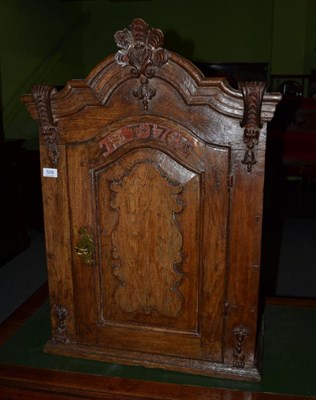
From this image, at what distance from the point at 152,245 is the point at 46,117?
1.83 ft

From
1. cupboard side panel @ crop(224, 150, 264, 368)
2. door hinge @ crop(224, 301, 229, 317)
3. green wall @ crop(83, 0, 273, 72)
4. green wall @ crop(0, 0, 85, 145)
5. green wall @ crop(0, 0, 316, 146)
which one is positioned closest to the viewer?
cupboard side panel @ crop(224, 150, 264, 368)

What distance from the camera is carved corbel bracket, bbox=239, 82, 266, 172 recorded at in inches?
52.9

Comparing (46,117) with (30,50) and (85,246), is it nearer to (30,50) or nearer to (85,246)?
(85,246)

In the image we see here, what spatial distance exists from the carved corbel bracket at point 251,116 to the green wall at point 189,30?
5073mm

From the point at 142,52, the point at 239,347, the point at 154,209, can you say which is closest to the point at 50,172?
the point at 154,209

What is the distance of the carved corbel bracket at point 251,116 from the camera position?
1.34 metres

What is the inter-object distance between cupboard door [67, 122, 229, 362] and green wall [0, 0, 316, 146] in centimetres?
481

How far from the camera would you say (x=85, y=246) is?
1.64 meters

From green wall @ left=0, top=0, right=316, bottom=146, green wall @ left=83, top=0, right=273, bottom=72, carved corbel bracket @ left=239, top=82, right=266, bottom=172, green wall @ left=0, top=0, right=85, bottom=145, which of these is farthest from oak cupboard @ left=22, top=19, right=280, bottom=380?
green wall @ left=83, top=0, right=273, bottom=72

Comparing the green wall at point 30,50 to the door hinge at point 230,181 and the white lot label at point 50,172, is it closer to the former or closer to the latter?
the white lot label at point 50,172

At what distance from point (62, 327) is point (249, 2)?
6.84 metres

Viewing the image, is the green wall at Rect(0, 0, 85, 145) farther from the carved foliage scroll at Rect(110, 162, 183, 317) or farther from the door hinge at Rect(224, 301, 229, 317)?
the door hinge at Rect(224, 301, 229, 317)

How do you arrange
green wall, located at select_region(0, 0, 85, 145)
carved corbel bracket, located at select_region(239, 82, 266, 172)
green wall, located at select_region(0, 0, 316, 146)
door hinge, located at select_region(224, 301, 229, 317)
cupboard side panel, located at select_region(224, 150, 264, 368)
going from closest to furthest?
carved corbel bracket, located at select_region(239, 82, 266, 172) → cupboard side panel, located at select_region(224, 150, 264, 368) → door hinge, located at select_region(224, 301, 229, 317) → green wall, located at select_region(0, 0, 85, 145) → green wall, located at select_region(0, 0, 316, 146)

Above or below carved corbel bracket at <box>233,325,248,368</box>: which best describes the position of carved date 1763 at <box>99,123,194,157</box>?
above
